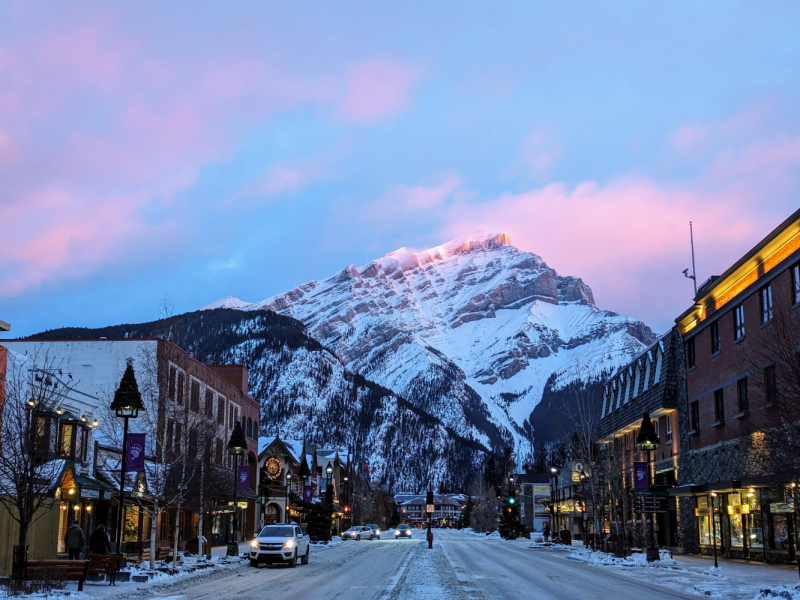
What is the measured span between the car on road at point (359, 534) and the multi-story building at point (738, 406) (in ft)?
153

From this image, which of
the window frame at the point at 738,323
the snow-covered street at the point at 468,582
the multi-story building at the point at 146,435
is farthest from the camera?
the window frame at the point at 738,323

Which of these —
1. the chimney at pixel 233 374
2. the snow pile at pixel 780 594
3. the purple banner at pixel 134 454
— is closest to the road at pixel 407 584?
the snow pile at pixel 780 594

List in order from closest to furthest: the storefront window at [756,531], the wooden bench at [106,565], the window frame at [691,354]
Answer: the wooden bench at [106,565], the storefront window at [756,531], the window frame at [691,354]

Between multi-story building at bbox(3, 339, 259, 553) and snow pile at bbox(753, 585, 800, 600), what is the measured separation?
19.7m

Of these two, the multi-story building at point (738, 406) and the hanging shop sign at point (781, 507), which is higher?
the multi-story building at point (738, 406)

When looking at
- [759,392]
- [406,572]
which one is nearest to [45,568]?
[406,572]

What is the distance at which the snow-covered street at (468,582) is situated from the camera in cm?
2202

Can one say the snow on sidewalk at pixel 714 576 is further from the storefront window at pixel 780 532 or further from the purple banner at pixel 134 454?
the purple banner at pixel 134 454

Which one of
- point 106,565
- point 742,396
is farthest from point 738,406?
point 106,565

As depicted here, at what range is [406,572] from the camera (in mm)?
30969

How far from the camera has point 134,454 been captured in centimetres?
3080

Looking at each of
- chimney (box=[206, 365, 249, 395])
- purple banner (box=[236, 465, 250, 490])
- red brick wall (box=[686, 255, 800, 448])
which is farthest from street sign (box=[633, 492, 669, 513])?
chimney (box=[206, 365, 249, 395])

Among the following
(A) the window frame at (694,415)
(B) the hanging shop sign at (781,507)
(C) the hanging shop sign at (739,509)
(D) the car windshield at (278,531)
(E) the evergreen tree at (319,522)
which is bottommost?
(E) the evergreen tree at (319,522)

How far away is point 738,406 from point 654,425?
18.3 meters
